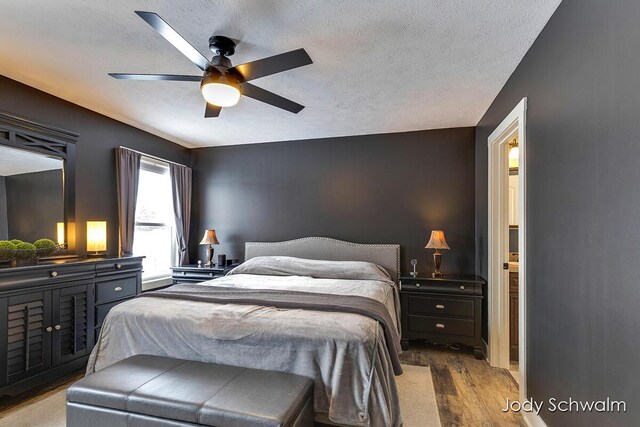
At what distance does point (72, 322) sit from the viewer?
2812 mm

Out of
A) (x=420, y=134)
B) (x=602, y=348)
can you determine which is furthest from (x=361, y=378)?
(x=420, y=134)

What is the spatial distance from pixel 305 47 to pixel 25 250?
276cm

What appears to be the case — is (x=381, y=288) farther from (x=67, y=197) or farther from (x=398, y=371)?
(x=67, y=197)

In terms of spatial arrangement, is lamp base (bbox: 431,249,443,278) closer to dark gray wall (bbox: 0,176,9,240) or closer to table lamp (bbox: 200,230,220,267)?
table lamp (bbox: 200,230,220,267)

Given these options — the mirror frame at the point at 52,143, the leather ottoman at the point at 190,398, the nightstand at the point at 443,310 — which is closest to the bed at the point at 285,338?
the leather ottoman at the point at 190,398

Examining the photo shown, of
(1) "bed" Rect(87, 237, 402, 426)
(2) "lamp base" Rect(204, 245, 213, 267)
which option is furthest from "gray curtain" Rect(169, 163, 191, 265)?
(1) "bed" Rect(87, 237, 402, 426)

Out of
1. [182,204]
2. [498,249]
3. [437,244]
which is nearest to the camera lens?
[498,249]

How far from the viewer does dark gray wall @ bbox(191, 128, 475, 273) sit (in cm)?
405

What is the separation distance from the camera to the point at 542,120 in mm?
2020

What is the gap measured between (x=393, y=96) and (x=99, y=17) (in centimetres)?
238

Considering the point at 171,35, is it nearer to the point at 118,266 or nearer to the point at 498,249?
the point at 118,266

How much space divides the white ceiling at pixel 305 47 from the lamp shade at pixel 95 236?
4.18 feet

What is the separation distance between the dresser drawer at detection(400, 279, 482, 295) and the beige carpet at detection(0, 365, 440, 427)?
1.05m

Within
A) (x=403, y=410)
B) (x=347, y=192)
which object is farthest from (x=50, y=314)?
(x=347, y=192)
